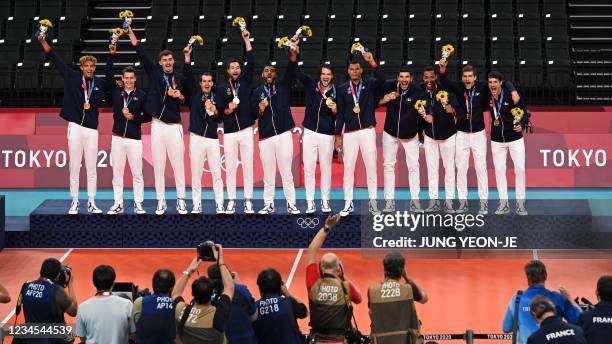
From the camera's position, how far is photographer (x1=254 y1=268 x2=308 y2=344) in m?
8.60

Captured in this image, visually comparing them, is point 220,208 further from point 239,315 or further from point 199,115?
point 239,315

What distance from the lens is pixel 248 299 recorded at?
27.9 ft

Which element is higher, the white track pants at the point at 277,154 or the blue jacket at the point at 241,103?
Result: the blue jacket at the point at 241,103

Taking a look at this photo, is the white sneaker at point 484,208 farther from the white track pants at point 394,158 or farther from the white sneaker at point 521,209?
the white track pants at point 394,158

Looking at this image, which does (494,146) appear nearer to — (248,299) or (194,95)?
(194,95)

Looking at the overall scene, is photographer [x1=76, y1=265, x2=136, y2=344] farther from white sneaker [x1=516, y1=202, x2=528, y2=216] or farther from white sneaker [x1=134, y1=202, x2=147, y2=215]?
white sneaker [x1=516, y1=202, x2=528, y2=216]

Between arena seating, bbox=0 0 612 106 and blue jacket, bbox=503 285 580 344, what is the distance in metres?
12.5

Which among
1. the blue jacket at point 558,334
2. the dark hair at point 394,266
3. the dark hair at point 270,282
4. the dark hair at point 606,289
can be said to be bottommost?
the blue jacket at point 558,334

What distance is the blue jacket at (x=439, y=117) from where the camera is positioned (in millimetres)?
14648

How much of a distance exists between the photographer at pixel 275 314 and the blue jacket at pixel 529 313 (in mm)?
1841

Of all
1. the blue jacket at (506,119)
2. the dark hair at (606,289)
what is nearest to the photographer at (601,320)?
the dark hair at (606,289)

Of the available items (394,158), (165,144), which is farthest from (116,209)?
(394,158)

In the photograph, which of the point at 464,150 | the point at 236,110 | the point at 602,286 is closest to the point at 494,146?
the point at 464,150

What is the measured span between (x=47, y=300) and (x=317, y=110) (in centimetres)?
656
